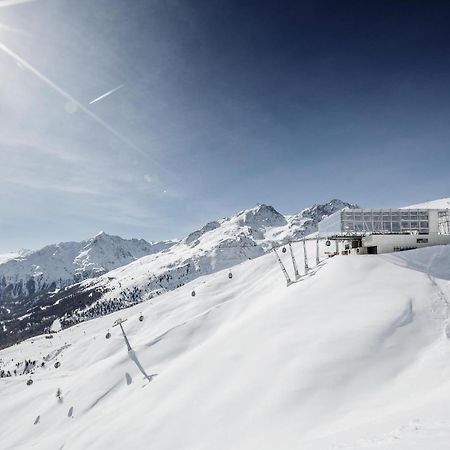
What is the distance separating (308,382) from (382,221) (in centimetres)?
4123

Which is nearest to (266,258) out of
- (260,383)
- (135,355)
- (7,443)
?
(135,355)

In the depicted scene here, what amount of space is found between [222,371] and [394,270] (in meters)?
23.4

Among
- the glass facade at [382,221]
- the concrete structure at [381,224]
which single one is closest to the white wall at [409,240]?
the concrete structure at [381,224]

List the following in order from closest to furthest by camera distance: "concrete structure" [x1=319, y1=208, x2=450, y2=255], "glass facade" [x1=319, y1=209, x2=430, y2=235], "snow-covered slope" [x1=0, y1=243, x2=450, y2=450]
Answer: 1. "snow-covered slope" [x1=0, y1=243, x2=450, y2=450]
2. "concrete structure" [x1=319, y1=208, x2=450, y2=255]
3. "glass facade" [x1=319, y1=209, x2=430, y2=235]

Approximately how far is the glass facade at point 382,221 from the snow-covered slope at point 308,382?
1203 centimetres

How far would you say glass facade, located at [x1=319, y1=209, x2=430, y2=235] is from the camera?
59000mm

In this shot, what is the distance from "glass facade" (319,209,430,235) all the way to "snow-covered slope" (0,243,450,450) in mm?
12027

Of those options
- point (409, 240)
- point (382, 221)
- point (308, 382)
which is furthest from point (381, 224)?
point (308, 382)

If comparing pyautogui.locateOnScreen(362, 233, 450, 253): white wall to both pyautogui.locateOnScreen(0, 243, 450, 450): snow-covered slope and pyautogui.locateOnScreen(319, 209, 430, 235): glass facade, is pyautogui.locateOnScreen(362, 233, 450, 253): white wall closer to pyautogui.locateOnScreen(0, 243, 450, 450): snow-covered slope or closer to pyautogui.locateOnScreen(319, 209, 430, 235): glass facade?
pyautogui.locateOnScreen(0, 243, 450, 450): snow-covered slope

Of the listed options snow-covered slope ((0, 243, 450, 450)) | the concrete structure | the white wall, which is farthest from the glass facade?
snow-covered slope ((0, 243, 450, 450))

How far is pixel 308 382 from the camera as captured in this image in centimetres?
2539

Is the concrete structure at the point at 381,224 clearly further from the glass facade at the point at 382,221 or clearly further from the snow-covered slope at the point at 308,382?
the snow-covered slope at the point at 308,382

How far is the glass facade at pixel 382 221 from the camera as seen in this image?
5900 centimetres

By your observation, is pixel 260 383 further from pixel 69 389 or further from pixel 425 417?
pixel 69 389
